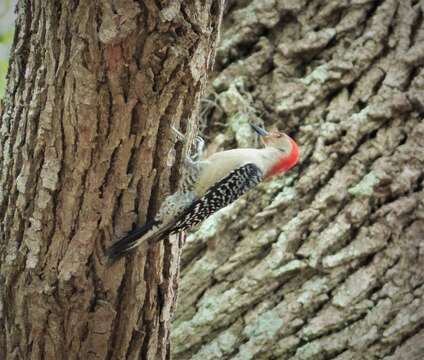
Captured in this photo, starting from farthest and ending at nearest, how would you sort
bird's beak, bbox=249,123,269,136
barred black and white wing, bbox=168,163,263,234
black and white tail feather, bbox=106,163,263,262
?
bird's beak, bbox=249,123,269,136
barred black and white wing, bbox=168,163,263,234
black and white tail feather, bbox=106,163,263,262

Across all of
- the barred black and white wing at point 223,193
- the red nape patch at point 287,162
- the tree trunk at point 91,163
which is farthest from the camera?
the red nape patch at point 287,162

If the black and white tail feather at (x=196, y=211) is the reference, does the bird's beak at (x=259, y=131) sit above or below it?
above

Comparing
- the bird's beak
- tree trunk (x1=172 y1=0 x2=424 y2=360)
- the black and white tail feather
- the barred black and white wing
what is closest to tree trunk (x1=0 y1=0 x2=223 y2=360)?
the black and white tail feather

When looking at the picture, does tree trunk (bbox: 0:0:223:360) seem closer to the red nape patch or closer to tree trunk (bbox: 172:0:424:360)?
tree trunk (bbox: 172:0:424:360)

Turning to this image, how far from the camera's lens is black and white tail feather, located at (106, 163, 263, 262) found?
211 centimetres

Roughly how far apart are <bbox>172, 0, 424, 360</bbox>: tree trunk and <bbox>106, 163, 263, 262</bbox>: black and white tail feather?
40cm

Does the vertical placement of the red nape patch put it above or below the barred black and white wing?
above

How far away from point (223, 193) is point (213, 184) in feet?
0.43

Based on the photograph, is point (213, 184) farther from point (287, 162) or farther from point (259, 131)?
point (259, 131)

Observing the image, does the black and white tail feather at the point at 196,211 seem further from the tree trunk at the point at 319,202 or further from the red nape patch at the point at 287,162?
the tree trunk at the point at 319,202

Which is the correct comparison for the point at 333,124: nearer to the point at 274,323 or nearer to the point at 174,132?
the point at 274,323

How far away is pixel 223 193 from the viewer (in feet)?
9.25

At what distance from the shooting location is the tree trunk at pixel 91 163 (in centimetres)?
179

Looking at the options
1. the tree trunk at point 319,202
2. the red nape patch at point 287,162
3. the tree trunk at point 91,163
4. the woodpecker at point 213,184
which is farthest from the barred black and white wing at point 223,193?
the tree trunk at point 319,202
